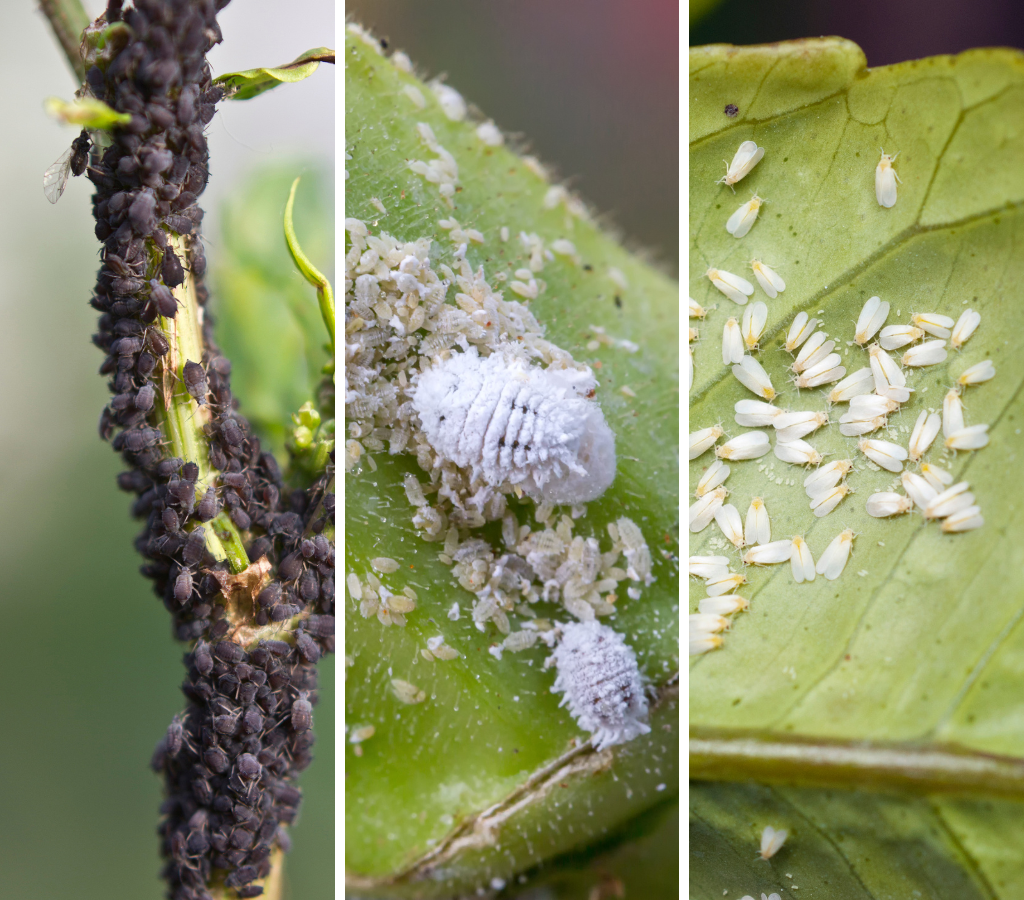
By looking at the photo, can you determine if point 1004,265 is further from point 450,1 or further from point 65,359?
point 65,359

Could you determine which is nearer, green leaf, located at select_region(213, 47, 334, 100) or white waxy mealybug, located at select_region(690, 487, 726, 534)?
green leaf, located at select_region(213, 47, 334, 100)

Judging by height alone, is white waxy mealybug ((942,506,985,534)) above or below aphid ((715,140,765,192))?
below

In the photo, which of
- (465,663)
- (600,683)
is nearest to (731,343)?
(600,683)

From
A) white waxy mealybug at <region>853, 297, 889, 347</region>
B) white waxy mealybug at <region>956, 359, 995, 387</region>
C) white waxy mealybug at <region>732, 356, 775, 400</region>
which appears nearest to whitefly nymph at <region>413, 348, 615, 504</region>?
white waxy mealybug at <region>732, 356, 775, 400</region>

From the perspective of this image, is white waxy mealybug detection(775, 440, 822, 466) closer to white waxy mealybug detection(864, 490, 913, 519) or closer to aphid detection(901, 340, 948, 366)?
white waxy mealybug detection(864, 490, 913, 519)

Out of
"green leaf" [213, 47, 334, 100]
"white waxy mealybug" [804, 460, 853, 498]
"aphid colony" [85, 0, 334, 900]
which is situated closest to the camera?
"aphid colony" [85, 0, 334, 900]

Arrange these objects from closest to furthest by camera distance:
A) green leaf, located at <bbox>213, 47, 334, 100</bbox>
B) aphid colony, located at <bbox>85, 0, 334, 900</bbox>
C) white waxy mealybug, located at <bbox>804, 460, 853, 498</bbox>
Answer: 1. aphid colony, located at <bbox>85, 0, 334, 900</bbox>
2. green leaf, located at <bbox>213, 47, 334, 100</bbox>
3. white waxy mealybug, located at <bbox>804, 460, 853, 498</bbox>

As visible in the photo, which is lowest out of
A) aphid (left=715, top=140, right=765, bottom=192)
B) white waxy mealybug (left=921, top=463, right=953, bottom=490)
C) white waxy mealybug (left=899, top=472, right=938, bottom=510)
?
white waxy mealybug (left=899, top=472, right=938, bottom=510)

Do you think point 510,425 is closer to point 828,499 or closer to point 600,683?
point 600,683
